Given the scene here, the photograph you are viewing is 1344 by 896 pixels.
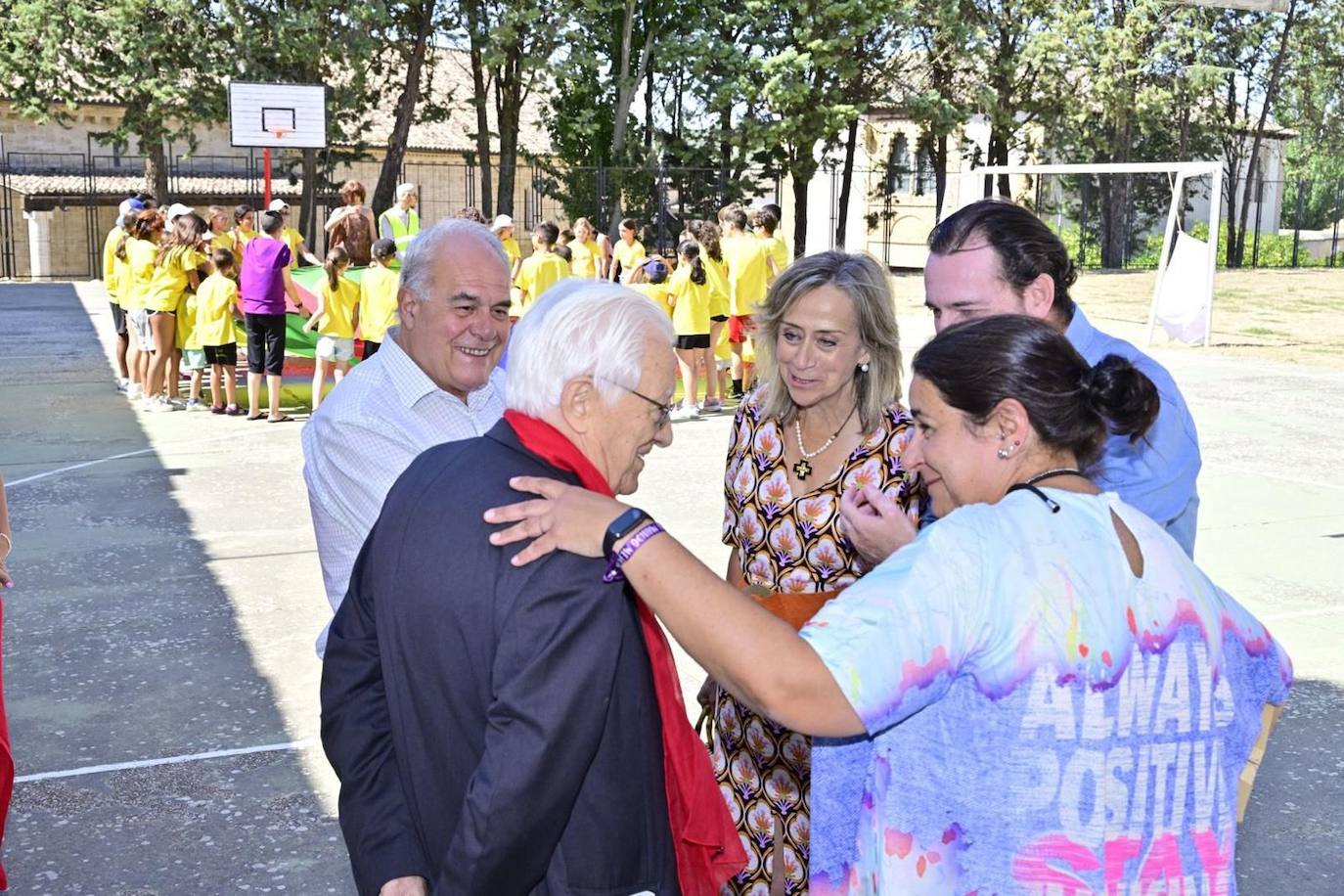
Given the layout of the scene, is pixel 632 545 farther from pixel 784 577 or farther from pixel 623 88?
pixel 623 88

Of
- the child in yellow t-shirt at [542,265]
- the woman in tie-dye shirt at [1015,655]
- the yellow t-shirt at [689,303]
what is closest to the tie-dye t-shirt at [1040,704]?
the woman in tie-dye shirt at [1015,655]

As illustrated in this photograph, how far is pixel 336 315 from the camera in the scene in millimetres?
12406

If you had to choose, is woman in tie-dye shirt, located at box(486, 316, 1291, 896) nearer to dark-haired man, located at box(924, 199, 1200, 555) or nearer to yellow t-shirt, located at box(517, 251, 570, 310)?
dark-haired man, located at box(924, 199, 1200, 555)

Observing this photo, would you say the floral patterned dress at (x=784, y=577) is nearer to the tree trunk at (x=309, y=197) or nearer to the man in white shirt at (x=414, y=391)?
the man in white shirt at (x=414, y=391)

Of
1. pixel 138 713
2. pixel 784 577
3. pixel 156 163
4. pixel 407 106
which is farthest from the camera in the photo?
pixel 156 163

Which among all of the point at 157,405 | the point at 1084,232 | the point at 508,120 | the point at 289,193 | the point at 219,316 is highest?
the point at 508,120

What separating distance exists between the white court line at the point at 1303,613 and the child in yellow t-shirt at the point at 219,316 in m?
9.30

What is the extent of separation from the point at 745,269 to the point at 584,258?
337 centimetres

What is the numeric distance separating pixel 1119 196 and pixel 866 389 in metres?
40.4

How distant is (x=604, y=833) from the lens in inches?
76.0

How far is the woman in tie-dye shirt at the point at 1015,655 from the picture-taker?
1.71 metres

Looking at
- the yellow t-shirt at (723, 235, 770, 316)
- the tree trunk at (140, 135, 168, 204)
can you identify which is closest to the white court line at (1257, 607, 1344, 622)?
the yellow t-shirt at (723, 235, 770, 316)

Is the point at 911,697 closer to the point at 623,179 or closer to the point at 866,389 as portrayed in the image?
the point at 866,389

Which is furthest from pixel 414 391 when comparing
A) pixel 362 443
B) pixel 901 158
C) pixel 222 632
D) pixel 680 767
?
pixel 901 158
